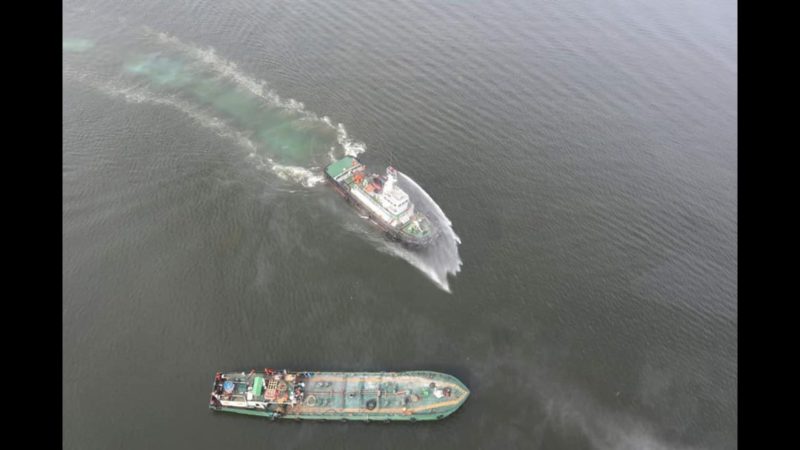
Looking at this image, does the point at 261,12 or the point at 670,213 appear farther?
the point at 261,12

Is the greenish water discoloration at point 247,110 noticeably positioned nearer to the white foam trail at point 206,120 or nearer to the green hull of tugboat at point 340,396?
the white foam trail at point 206,120

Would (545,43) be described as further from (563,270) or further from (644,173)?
(563,270)

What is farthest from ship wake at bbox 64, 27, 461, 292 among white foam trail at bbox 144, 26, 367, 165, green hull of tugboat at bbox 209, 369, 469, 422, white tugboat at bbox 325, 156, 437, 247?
green hull of tugboat at bbox 209, 369, 469, 422

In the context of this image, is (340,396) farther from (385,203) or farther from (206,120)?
(206,120)

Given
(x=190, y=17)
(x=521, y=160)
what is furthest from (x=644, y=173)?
(x=190, y=17)

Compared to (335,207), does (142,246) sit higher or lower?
lower

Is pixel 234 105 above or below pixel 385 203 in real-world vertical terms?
below

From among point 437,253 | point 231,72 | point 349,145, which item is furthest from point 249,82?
point 437,253

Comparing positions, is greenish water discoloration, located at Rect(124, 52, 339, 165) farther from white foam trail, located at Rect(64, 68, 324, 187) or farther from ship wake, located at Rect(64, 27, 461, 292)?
white foam trail, located at Rect(64, 68, 324, 187)
